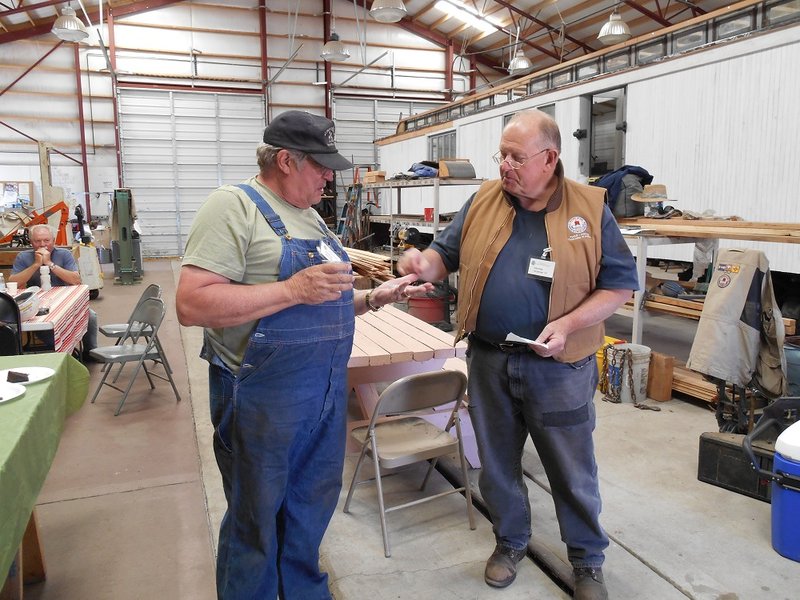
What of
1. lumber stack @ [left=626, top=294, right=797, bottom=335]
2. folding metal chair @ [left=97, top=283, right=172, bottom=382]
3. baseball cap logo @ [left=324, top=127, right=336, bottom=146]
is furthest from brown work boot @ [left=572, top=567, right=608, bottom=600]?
folding metal chair @ [left=97, top=283, right=172, bottom=382]

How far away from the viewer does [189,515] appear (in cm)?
317

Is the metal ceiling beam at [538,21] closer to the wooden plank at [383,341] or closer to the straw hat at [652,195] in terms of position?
the straw hat at [652,195]

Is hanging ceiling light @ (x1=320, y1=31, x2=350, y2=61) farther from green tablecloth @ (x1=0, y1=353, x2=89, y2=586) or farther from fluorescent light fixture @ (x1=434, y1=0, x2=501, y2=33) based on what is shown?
green tablecloth @ (x1=0, y1=353, x2=89, y2=586)

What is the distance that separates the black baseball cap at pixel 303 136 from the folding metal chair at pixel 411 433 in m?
1.24

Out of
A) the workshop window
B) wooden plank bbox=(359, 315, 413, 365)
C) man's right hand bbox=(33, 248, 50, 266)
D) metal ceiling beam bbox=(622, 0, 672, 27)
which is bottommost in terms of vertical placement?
wooden plank bbox=(359, 315, 413, 365)

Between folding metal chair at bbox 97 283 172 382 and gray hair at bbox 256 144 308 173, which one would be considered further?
folding metal chair at bbox 97 283 172 382

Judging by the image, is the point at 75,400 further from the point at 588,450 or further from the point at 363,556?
the point at 588,450

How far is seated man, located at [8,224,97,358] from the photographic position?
560cm

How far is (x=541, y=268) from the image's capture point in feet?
7.29

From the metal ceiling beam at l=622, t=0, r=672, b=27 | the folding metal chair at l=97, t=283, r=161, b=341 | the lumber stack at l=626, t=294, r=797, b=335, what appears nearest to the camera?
the lumber stack at l=626, t=294, r=797, b=335

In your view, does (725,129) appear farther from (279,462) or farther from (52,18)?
(52,18)

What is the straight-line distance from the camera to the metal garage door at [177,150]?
16406mm

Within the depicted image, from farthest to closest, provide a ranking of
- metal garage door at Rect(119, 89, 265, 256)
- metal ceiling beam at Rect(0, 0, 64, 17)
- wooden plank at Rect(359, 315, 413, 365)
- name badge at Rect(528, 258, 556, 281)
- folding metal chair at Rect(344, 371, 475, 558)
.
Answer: metal garage door at Rect(119, 89, 265, 256)
metal ceiling beam at Rect(0, 0, 64, 17)
wooden plank at Rect(359, 315, 413, 365)
folding metal chair at Rect(344, 371, 475, 558)
name badge at Rect(528, 258, 556, 281)

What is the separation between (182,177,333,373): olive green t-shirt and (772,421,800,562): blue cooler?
222 cm
